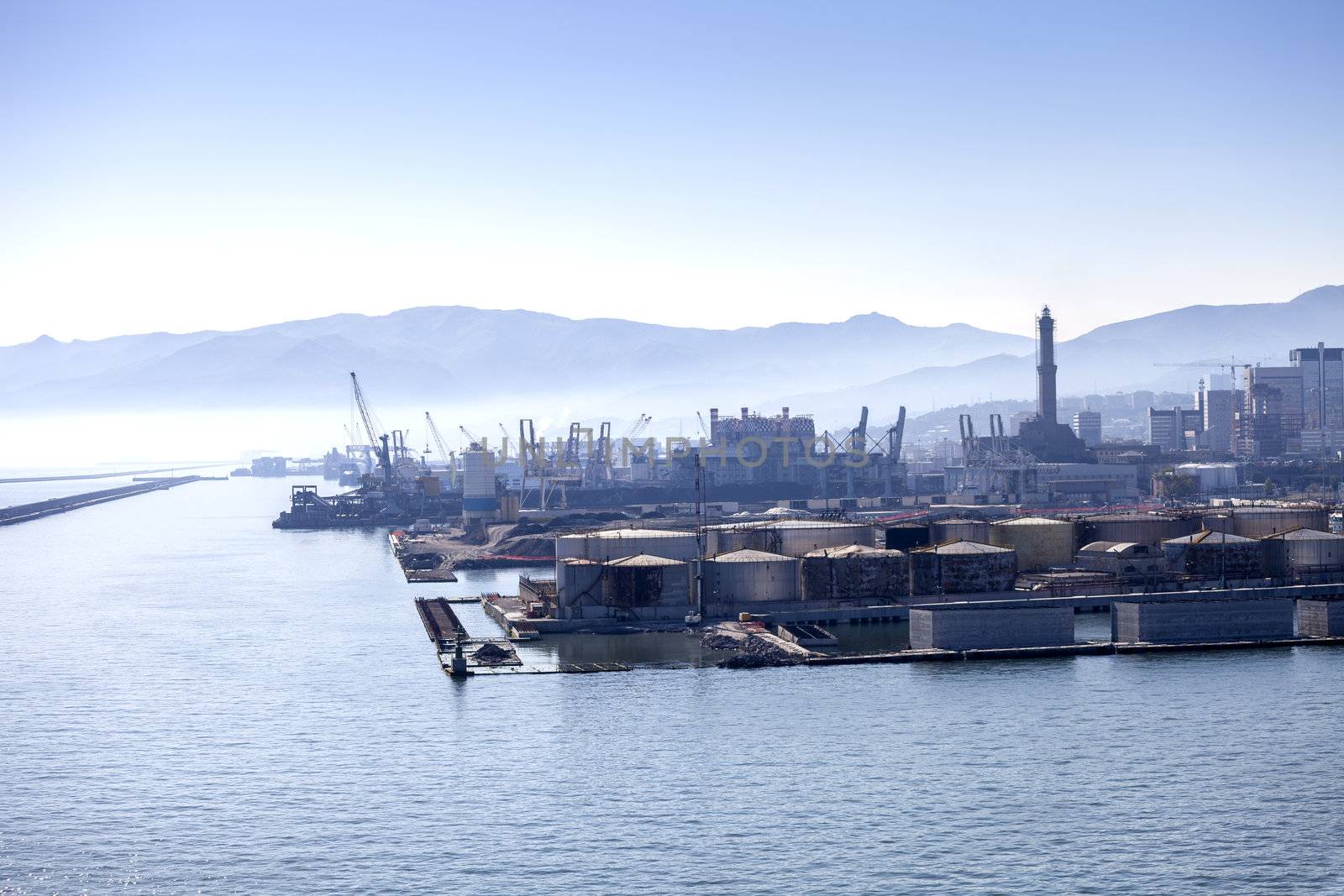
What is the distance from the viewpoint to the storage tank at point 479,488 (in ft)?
363

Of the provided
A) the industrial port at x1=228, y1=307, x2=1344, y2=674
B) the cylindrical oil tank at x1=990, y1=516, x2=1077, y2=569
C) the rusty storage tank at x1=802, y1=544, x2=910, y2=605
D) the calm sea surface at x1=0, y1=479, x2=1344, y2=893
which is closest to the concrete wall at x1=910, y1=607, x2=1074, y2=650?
the industrial port at x1=228, y1=307, x2=1344, y2=674

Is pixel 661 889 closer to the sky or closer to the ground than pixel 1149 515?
closer to the ground

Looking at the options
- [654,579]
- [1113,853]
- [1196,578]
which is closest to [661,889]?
[1113,853]

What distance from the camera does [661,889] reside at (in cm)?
2352

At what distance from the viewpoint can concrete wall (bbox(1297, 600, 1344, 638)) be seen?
44.4m

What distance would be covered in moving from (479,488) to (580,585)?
63.3m

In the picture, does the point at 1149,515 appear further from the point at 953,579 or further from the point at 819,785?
the point at 819,785

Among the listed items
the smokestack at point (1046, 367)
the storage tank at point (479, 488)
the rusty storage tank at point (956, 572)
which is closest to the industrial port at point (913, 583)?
the rusty storage tank at point (956, 572)

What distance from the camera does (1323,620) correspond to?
44.6 meters

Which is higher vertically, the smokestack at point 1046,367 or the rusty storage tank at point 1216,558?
the smokestack at point 1046,367

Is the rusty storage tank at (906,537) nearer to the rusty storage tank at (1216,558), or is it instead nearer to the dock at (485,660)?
the rusty storage tank at (1216,558)

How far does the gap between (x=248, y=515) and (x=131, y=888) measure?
426 feet

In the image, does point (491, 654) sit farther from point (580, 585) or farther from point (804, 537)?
point (804, 537)

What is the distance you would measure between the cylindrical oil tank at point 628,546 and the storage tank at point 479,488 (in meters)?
56.3
